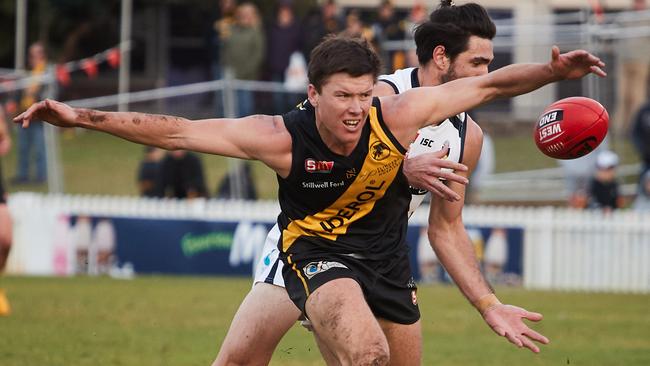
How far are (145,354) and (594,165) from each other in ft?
30.4

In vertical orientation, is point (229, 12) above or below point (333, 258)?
above

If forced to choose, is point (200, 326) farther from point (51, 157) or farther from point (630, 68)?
point (630, 68)

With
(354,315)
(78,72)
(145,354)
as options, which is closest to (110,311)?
(145,354)

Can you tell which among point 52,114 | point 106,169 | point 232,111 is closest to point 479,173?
point 232,111

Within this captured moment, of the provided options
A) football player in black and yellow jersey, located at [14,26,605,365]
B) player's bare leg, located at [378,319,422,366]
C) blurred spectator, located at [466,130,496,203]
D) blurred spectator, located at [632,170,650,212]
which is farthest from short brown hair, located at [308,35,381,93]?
blurred spectator, located at [466,130,496,203]

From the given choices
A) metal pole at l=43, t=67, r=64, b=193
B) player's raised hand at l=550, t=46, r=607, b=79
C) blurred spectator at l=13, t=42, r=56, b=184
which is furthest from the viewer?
blurred spectator at l=13, t=42, r=56, b=184

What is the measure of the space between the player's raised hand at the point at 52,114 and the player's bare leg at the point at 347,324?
1343 mm

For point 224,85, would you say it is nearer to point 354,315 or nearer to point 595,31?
point 595,31

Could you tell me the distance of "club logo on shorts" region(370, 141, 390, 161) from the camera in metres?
5.76

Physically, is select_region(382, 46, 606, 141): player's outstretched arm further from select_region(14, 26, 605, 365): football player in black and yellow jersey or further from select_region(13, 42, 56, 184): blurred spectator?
select_region(13, 42, 56, 184): blurred spectator

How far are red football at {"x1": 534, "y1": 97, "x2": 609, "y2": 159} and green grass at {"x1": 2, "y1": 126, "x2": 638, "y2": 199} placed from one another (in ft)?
40.4

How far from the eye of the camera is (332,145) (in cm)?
578

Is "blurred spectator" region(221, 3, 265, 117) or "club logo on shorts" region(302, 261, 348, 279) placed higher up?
"blurred spectator" region(221, 3, 265, 117)

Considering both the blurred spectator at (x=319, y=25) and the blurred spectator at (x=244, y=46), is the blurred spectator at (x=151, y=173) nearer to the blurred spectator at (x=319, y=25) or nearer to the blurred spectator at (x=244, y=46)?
the blurred spectator at (x=244, y=46)
